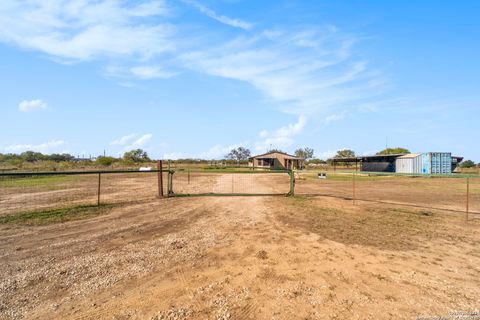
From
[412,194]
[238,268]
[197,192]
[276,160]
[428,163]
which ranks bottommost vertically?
[238,268]

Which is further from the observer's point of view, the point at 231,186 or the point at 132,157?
the point at 132,157

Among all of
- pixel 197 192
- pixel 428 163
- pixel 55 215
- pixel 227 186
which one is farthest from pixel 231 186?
pixel 428 163

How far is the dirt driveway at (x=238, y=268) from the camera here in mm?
4078

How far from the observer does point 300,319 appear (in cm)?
381

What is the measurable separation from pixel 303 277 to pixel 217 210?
6874 millimetres

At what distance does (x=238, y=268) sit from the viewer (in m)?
5.50

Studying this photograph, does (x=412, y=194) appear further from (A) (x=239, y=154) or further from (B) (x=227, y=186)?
(A) (x=239, y=154)

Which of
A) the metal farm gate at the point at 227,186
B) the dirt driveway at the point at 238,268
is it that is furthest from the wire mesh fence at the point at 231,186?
the dirt driveway at the point at 238,268

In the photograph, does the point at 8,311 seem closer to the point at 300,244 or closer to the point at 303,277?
the point at 303,277

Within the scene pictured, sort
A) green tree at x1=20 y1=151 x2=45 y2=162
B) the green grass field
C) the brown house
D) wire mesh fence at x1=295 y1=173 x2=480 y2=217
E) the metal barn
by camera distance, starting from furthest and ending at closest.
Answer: green tree at x1=20 y1=151 x2=45 y2=162 < the brown house < the metal barn < wire mesh fence at x1=295 y1=173 x2=480 y2=217 < the green grass field

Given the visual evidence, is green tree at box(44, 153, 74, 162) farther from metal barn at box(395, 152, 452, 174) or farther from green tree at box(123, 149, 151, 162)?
metal barn at box(395, 152, 452, 174)

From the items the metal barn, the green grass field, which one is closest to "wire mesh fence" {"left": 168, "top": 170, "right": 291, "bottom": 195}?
the green grass field

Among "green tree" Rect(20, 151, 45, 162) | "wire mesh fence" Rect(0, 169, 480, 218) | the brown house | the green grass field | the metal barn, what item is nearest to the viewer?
the green grass field

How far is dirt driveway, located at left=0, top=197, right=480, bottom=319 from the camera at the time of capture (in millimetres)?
4078
